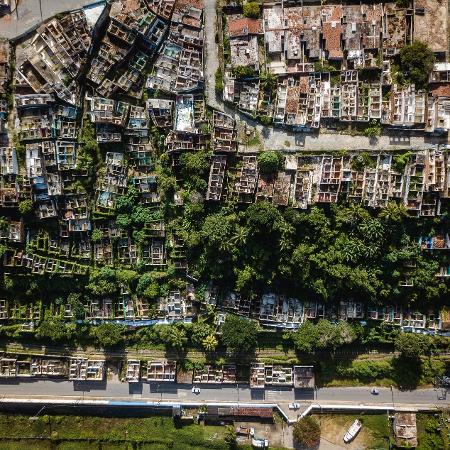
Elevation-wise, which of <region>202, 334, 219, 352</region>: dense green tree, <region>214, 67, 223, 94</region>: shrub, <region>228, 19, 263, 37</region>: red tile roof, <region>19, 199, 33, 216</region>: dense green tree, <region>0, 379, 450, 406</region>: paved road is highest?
<region>228, 19, 263, 37</region>: red tile roof

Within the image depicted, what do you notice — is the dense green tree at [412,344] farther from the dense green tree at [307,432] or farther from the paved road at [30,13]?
the paved road at [30,13]

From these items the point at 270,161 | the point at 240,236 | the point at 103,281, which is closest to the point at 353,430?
the point at 240,236

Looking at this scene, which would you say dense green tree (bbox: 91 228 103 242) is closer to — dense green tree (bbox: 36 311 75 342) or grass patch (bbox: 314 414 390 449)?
dense green tree (bbox: 36 311 75 342)

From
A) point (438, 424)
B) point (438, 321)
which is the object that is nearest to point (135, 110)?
point (438, 321)

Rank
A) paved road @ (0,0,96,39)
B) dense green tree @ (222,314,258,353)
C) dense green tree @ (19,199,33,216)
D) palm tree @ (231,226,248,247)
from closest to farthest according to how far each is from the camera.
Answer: paved road @ (0,0,96,39), palm tree @ (231,226,248,247), dense green tree @ (19,199,33,216), dense green tree @ (222,314,258,353)

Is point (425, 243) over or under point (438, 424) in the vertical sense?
over

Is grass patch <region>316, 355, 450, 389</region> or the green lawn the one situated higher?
grass patch <region>316, 355, 450, 389</region>

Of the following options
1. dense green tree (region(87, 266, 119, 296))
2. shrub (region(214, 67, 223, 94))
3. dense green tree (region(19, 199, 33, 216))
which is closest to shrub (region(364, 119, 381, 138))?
shrub (region(214, 67, 223, 94))

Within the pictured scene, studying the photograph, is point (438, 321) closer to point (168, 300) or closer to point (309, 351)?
point (309, 351)
